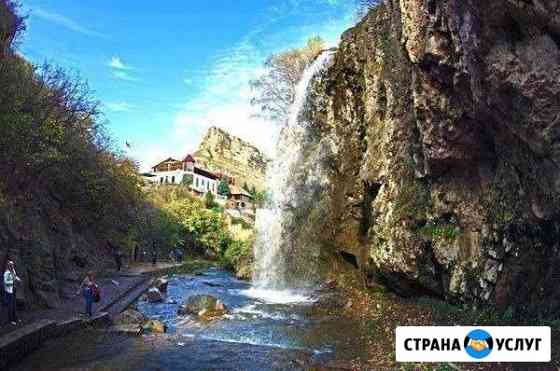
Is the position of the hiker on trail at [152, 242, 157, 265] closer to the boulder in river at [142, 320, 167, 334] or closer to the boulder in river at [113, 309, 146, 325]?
the boulder in river at [113, 309, 146, 325]

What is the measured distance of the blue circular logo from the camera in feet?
31.0

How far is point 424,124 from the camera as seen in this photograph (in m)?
16.4

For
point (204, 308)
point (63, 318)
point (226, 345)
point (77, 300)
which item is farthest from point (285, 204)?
point (63, 318)

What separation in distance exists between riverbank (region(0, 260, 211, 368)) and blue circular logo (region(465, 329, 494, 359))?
35.0 ft

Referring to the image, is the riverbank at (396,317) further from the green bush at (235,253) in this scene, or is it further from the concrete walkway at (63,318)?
the green bush at (235,253)

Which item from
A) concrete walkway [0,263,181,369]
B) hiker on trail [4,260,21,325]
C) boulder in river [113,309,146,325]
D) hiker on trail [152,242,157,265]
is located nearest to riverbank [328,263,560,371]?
boulder in river [113,309,146,325]

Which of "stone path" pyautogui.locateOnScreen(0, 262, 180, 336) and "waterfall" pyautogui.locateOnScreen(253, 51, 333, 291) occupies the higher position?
"waterfall" pyautogui.locateOnScreen(253, 51, 333, 291)

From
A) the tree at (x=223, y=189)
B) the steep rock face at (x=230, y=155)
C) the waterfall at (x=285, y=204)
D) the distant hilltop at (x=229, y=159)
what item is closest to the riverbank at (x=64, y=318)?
the waterfall at (x=285, y=204)

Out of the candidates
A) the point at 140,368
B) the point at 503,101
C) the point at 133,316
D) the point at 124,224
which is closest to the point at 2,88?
the point at 133,316

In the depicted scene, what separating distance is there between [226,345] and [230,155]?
130501 mm

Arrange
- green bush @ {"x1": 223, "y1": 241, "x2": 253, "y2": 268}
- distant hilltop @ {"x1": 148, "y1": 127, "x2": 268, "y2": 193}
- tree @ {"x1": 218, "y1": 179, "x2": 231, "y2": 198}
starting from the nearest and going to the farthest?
1. green bush @ {"x1": 223, "y1": 241, "x2": 253, "y2": 268}
2. tree @ {"x1": 218, "y1": 179, "x2": 231, "y2": 198}
3. distant hilltop @ {"x1": 148, "y1": 127, "x2": 268, "y2": 193}

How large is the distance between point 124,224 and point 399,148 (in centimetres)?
3067

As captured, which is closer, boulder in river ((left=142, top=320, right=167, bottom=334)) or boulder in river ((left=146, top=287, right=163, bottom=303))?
boulder in river ((left=142, top=320, right=167, bottom=334))

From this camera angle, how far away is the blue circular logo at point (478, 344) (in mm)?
9453
